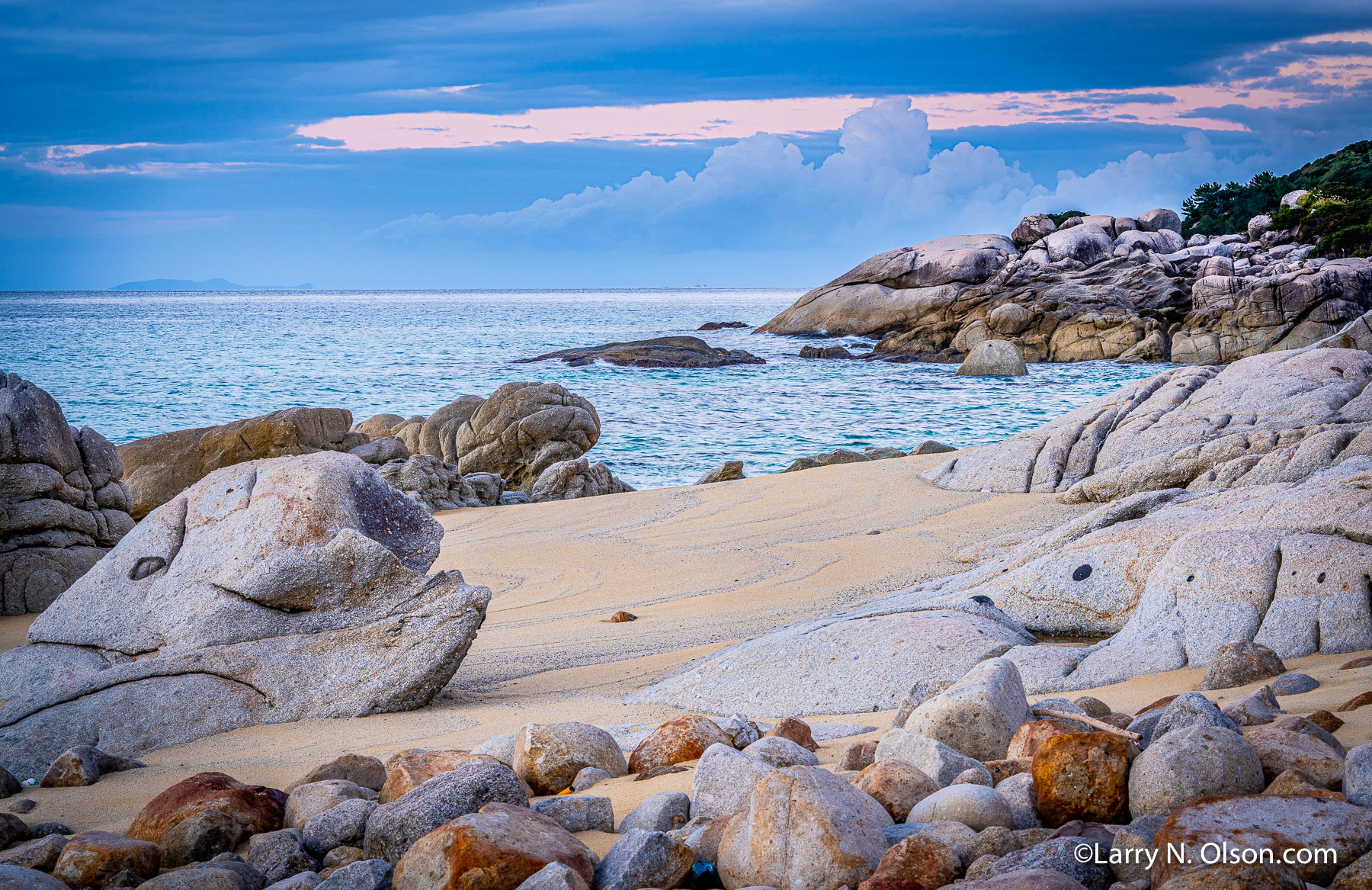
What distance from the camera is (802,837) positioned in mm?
1994

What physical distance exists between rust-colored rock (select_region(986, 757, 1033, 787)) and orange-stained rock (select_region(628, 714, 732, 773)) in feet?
2.76

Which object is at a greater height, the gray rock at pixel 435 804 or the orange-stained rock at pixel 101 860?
the gray rock at pixel 435 804

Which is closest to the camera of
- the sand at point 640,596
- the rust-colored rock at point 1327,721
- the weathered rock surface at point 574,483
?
the rust-colored rock at point 1327,721

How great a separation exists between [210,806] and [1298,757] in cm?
269

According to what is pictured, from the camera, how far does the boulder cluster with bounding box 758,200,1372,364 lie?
28062 millimetres

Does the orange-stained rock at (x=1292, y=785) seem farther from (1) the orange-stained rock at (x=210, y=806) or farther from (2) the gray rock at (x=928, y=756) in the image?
(1) the orange-stained rock at (x=210, y=806)

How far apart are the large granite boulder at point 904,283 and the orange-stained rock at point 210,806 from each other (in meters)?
35.4

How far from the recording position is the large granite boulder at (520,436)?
1523 centimetres

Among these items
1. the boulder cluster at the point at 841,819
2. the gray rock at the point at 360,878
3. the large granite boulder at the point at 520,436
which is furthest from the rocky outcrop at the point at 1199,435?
the large granite boulder at the point at 520,436

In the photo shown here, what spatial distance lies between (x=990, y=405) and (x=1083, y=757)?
20.3 metres

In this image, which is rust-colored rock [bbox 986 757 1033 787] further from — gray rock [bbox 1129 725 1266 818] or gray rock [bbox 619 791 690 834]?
gray rock [bbox 619 791 690 834]

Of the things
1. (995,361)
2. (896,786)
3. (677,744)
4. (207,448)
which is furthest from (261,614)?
(995,361)

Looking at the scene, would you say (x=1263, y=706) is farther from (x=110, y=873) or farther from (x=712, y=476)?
(x=712, y=476)

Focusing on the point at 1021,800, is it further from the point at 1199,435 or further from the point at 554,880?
the point at 1199,435
